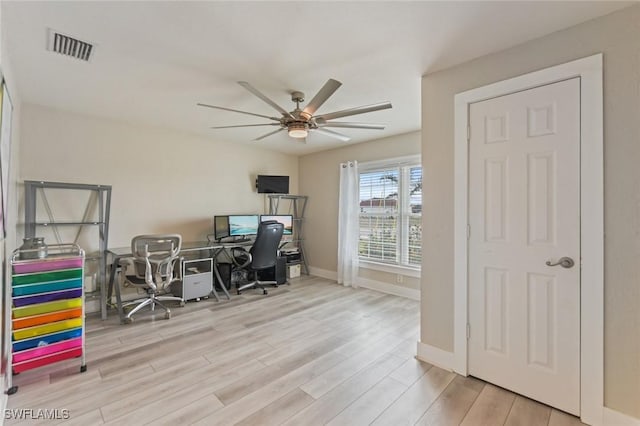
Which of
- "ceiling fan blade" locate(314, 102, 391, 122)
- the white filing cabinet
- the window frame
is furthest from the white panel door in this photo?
the white filing cabinet

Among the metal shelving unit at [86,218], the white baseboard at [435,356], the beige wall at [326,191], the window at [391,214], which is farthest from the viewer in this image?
the beige wall at [326,191]

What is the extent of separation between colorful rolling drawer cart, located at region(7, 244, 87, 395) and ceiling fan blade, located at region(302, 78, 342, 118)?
2.14 metres

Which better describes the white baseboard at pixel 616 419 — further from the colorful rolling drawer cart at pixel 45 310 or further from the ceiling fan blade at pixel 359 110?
the colorful rolling drawer cart at pixel 45 310

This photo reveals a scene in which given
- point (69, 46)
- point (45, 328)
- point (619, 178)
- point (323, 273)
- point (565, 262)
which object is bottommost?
point (323, 273)

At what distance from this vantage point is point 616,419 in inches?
61.7

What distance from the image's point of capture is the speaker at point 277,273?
4617mm

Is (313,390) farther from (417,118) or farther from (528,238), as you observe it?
(417,118)

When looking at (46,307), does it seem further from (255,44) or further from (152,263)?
(255,44)

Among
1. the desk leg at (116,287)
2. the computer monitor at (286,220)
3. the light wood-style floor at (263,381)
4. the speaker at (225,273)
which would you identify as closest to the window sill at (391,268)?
the light wood-style floor at (263,381)

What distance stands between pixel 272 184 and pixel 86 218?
260 cm

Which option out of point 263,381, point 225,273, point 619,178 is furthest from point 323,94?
point 225,273

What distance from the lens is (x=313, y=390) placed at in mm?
1921

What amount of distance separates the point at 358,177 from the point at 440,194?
2.54 m
